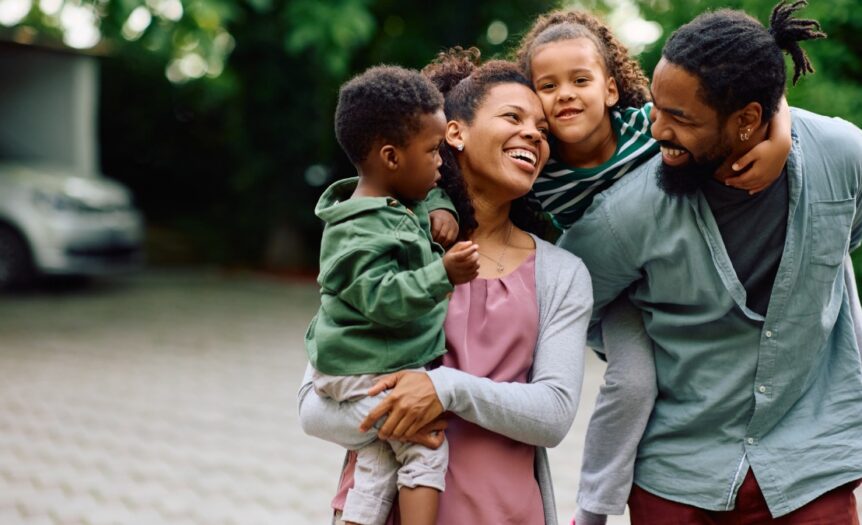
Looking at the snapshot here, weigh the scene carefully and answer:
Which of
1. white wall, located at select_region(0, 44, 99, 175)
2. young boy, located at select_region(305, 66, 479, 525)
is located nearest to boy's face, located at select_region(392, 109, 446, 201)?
young boy, located at select_region(305, 66, 479, 525)

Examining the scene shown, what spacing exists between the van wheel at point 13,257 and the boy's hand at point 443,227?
10.7 m

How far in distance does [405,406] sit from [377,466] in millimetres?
229

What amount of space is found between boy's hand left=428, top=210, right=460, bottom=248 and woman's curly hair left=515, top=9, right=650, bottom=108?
0.56m

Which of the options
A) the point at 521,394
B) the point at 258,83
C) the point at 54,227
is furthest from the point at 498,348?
the point at 258,83

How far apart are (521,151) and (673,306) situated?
21.9 inches

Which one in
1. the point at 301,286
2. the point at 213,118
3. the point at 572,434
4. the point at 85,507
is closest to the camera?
the point at 85,507

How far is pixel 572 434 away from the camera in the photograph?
263 inches

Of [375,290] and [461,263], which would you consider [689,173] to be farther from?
[375,290]

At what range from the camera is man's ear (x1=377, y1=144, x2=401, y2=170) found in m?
2.44

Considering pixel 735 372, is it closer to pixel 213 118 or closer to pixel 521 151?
pixel 521 151

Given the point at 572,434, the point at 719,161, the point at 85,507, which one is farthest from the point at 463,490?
the point at 572,434

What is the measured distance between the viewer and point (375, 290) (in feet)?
7.56

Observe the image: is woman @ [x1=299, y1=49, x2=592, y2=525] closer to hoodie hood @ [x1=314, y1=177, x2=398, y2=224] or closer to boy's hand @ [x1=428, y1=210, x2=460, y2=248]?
boy's hand @ [x1=428, y1=210, x2=460, y2=248]

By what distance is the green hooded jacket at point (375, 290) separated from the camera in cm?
229
